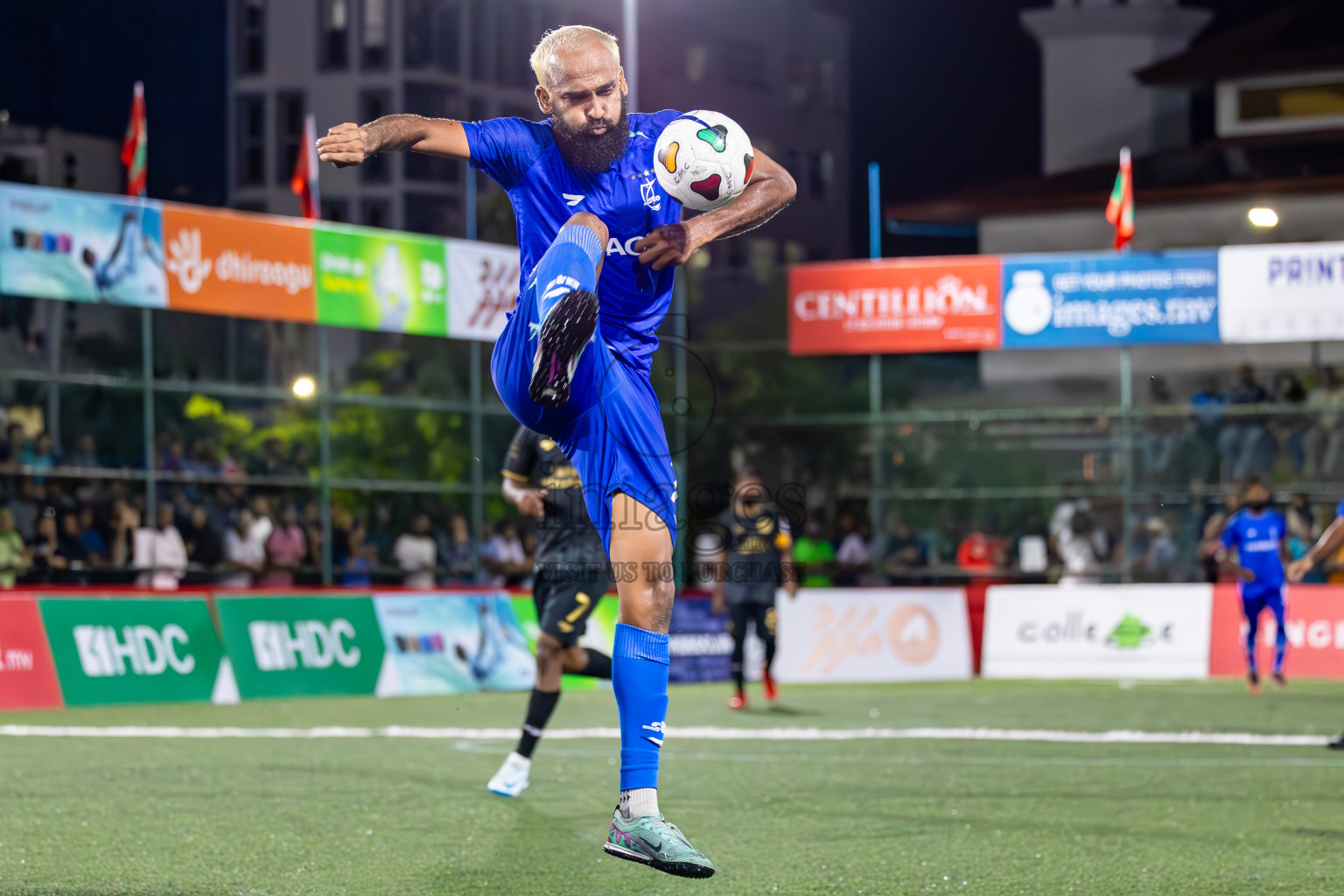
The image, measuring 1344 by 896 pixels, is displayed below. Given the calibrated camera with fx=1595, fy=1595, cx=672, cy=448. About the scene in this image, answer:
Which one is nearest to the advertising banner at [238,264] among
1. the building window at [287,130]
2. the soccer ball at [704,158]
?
the soccer ball at [704,158]

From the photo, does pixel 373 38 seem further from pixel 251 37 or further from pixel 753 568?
pixel 753 568

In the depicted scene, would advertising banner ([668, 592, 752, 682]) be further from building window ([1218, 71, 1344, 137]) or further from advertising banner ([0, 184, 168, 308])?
building window ([1218, 71, 1344, 137])

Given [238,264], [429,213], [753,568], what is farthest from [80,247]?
[429,213]

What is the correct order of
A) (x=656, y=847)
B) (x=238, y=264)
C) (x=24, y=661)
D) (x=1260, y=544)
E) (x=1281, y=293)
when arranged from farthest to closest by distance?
(x=1281, y=293), (x=238, y=264), (x=1260, y=544), (x=24, y=661), (x=656, y=847)

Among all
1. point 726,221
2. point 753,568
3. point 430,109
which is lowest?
point 753,568

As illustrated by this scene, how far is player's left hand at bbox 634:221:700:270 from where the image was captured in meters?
4.57

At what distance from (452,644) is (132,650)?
379cm

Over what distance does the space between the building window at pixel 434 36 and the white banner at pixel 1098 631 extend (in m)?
25.3

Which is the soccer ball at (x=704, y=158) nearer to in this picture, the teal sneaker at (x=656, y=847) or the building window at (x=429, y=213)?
the teal sneaker at (x=656, y=847)

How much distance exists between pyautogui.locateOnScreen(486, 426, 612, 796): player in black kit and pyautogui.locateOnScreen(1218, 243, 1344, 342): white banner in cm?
1702

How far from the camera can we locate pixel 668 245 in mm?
4566

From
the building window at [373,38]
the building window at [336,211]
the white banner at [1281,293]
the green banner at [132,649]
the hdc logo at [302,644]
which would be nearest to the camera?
the green banner at [132,649]

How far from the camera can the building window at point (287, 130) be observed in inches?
1586

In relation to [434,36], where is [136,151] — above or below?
below
